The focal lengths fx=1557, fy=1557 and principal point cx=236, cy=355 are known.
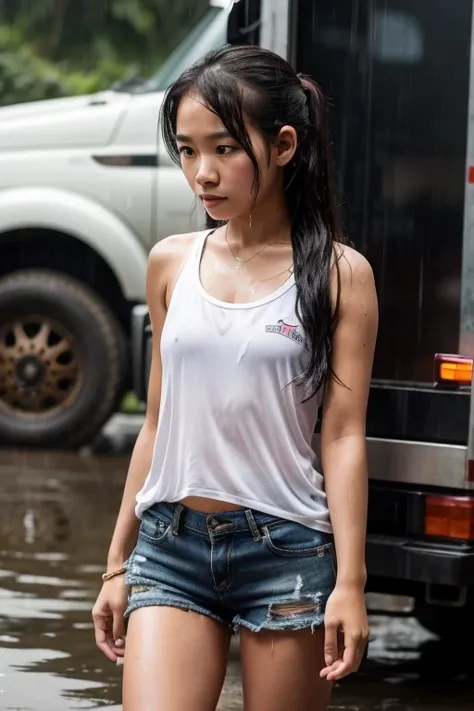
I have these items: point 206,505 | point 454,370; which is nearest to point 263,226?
point 206,505

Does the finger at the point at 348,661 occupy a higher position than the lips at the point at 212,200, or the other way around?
the lips at the point at 212,200

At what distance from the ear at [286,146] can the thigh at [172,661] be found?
2.82 ft

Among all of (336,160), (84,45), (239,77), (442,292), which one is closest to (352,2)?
(336,160)

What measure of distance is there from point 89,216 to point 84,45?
9.08 metres

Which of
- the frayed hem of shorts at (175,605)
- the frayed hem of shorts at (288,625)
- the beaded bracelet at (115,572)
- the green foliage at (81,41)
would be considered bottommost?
the frayed hem of shorts at (288,625)

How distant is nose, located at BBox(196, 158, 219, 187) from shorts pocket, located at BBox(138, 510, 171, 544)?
0.63 meters

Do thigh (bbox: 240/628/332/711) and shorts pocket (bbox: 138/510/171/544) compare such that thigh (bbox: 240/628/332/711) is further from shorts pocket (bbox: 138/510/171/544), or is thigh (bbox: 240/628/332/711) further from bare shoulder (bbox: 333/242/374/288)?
bare shoulder (bbox: 333/242/374/288)

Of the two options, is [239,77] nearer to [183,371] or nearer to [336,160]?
[183,371]

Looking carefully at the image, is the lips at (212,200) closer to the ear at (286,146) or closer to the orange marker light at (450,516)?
the ear at (286,146)

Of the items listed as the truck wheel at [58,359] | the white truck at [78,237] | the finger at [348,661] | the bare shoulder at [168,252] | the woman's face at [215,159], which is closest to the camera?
the finger at [348,661]

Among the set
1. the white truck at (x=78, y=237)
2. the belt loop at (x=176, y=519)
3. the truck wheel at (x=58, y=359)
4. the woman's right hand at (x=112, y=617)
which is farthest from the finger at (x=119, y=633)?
the truck wheel at (x=58, y=359)

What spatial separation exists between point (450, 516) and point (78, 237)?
4.97 m

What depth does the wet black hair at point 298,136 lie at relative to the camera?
9.29ft

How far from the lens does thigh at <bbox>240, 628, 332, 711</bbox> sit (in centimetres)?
279
